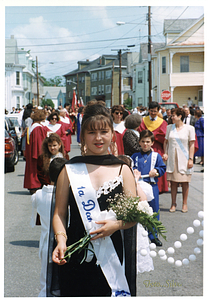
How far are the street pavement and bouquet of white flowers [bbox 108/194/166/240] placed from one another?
1.03 ft

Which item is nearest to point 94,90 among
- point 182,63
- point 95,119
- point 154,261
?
point 182,63

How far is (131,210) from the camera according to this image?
2.40 meters

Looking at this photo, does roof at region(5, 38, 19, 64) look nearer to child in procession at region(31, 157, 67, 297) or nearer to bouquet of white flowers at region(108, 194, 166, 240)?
child in procession at region(31, 157, 67, 297)

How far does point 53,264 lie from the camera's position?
253 cm

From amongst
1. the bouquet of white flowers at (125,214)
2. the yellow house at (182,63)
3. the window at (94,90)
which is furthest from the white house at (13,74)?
the bouquet of white flowers at (125,214)

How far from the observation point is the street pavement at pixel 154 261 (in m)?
4.29

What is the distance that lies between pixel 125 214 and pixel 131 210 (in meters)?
0.04

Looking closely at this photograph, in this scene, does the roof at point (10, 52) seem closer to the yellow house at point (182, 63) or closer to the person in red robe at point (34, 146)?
the yellow house at point (182, 63)

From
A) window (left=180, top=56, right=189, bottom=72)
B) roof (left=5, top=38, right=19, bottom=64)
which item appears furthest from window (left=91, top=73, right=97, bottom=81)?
window (left=180, top=56, right=189, bottom=72)

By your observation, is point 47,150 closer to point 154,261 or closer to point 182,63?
point 154,261

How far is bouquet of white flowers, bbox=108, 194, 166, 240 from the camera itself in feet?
7.87

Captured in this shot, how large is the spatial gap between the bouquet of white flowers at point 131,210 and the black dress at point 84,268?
0.07 meters

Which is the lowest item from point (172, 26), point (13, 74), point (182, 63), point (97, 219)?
point (97, 219)

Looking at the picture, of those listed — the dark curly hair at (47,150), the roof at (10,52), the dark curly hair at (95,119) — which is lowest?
the dark curly hair at (47,150)
